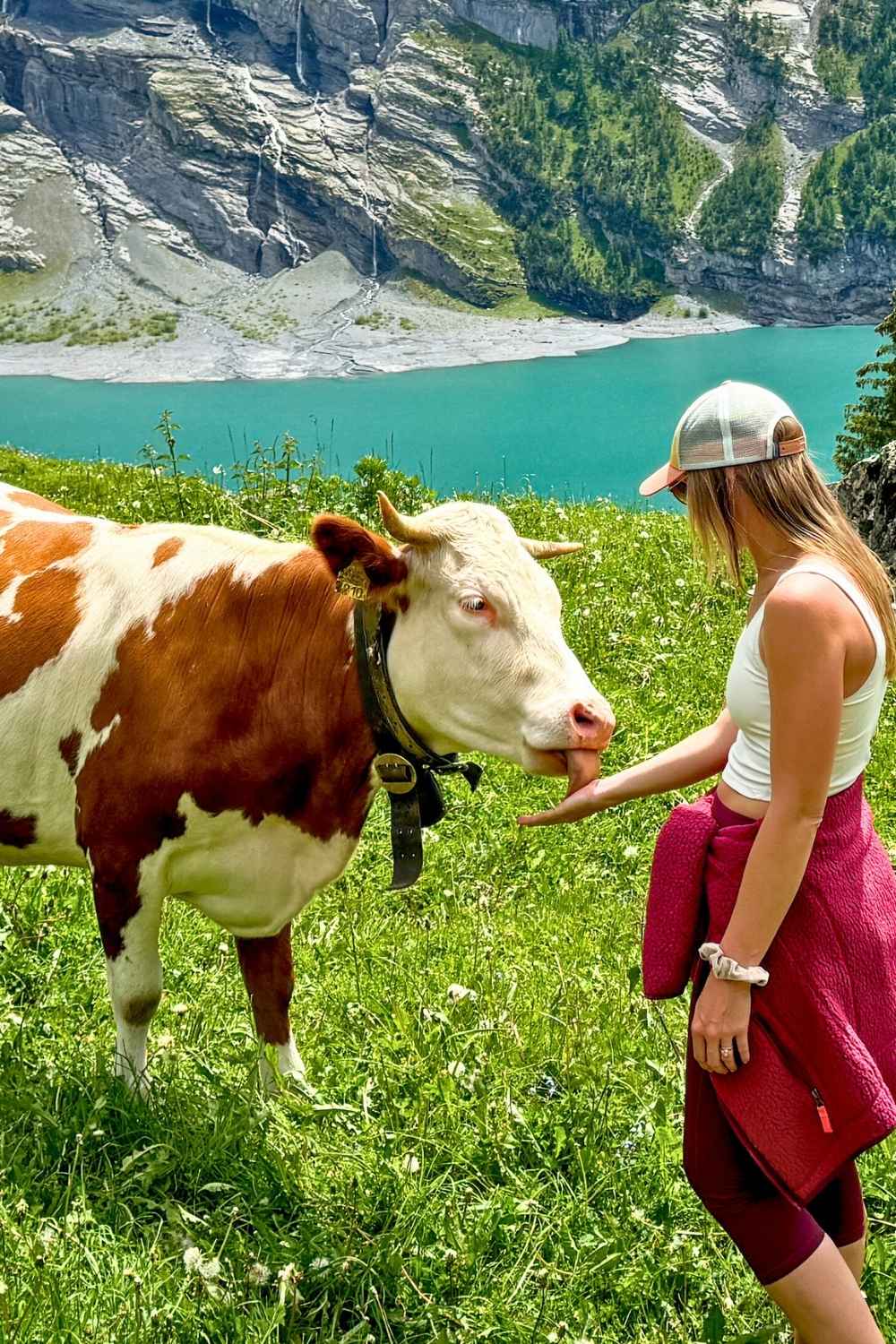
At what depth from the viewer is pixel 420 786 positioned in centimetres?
331

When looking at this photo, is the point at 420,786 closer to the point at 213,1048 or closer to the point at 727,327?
the point at 213,1048

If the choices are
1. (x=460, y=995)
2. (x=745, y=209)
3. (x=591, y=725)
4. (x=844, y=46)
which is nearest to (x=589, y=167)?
(x=745, y=209)

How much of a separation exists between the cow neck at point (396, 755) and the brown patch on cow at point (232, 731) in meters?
0.08

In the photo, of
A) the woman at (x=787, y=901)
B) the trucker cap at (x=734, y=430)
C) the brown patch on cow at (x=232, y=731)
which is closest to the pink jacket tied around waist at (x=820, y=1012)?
the woman at (x=787, y=901)

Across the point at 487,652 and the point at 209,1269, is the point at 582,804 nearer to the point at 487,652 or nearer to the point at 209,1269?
the point at 487,652

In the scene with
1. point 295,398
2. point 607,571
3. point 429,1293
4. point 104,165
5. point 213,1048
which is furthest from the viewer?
point 104,165

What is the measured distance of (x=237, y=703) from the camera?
3.33 meters

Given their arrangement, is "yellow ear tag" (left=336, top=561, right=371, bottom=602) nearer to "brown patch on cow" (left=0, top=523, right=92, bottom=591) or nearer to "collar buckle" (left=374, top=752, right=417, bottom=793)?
→ "collar buckle" (left=374, top=752, right=417, bottom=793)

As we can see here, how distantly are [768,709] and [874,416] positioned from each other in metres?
29.0

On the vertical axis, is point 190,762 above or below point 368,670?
below

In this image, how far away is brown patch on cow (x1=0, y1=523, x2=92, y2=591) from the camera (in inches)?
151

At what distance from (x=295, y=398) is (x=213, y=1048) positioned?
77.4 meters

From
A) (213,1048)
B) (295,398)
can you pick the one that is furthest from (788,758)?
(295,398)

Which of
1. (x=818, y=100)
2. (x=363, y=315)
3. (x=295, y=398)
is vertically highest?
(x=818, y=100)
